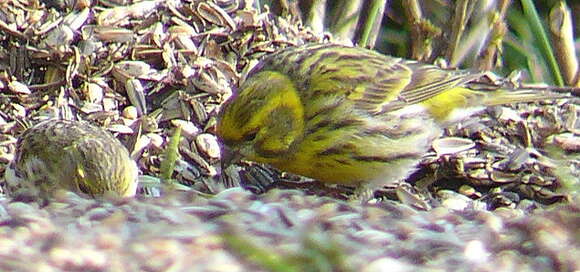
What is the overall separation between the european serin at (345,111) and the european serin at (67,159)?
428mm

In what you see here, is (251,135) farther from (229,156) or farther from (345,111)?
(345,111)

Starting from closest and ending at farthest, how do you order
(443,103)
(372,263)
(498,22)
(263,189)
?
(372,263)
(263,189)
(443,103)
(498,22)

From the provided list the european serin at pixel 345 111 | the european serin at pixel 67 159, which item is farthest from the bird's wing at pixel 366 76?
the european serin at pixel 67 159

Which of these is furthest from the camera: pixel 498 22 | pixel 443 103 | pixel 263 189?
pixel 498 22

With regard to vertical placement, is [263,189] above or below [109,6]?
below

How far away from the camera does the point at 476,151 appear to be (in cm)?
532

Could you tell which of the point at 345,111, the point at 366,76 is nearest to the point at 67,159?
the point at 345,111

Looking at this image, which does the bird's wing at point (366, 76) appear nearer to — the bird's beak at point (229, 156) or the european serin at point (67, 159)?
the bird's beak at point (229, 156)

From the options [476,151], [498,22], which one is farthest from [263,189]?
[498,22]

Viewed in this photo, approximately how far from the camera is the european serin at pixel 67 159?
4723 mm

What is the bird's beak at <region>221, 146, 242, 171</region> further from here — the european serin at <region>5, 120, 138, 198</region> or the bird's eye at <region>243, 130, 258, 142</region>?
the european serin at <region>5, 120, 138, 198</region>

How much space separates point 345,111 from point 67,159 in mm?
1058

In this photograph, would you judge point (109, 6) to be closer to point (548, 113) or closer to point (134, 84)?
point (134, 84)

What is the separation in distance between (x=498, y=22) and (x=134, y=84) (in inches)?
76.9
